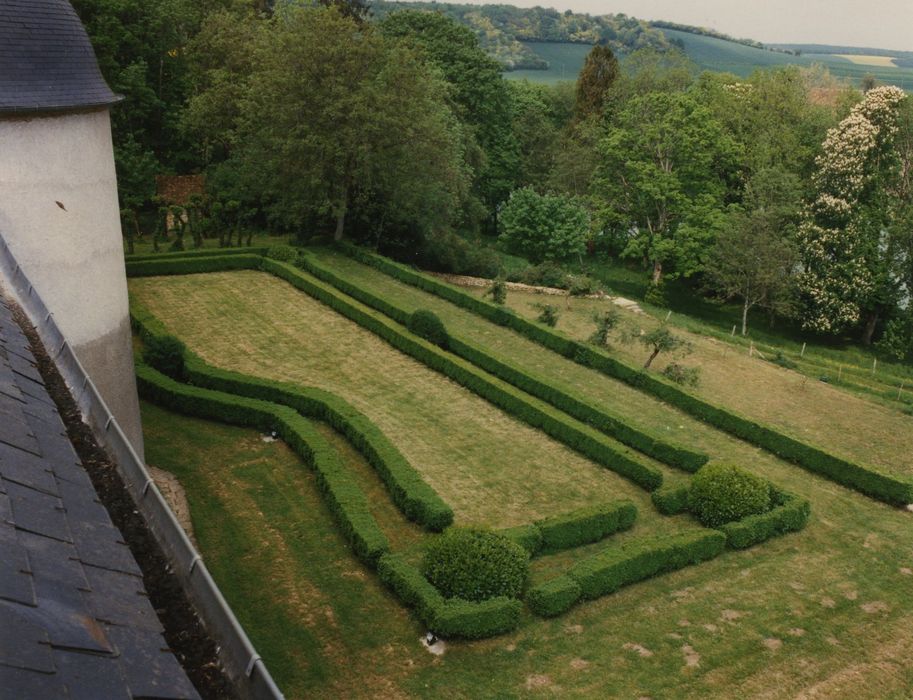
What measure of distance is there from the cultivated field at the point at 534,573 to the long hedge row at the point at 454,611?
27cm

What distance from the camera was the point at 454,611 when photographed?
14719mm

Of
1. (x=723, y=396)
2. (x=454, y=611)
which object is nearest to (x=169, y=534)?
(x=454, y=611)

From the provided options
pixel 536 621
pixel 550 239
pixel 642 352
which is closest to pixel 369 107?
pixel 550 239

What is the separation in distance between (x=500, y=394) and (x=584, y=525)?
24.6 feet

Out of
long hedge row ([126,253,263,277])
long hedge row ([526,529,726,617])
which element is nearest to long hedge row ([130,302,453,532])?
long hedge row ([526,529,726,617])

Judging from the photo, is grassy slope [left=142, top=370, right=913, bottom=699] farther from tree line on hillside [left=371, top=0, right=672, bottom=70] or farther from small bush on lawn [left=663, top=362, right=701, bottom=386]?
tree line on hillside [left=371, top=0, right=672, bottom=70]

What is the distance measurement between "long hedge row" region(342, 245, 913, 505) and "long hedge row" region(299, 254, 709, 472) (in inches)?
130

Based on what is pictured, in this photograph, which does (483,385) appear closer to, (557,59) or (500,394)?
(500,394)

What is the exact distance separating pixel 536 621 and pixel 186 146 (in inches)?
1603

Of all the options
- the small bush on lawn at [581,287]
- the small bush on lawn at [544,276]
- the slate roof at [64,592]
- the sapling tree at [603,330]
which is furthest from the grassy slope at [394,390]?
the small bush on lawn at [544,276]

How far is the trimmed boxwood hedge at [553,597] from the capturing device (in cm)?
1555

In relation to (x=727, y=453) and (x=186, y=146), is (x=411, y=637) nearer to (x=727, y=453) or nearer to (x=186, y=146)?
(x=727, y=453)

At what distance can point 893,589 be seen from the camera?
1744 cm

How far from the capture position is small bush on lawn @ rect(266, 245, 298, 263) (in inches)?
1513
